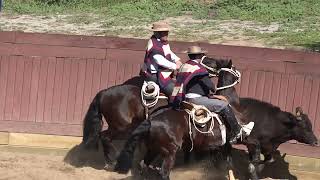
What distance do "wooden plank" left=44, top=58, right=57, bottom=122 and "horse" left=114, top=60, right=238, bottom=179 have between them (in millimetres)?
2766

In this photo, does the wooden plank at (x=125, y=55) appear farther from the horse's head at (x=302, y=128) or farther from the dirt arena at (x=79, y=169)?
the horse's head at (x=302, y=128)

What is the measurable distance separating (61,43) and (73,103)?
1.06m

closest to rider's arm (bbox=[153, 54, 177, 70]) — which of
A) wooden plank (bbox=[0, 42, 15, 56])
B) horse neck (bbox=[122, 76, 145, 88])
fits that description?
horse neck (bbox=[122, 76, 145, 88])

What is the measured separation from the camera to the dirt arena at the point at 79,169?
30.6 feet

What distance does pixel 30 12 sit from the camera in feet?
68.2

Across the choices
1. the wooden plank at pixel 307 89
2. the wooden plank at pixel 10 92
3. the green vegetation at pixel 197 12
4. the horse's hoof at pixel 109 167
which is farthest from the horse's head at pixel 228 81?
the green vegetation at pixel 197 12

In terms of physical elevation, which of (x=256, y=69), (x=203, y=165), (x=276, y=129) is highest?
(x=256, y=69)

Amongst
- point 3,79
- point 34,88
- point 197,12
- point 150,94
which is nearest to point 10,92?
point 3,79

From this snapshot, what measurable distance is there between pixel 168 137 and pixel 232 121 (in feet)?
3.50

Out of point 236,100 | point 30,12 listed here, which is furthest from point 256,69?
point 30,12

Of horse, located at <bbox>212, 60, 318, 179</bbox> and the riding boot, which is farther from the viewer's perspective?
horse, located at <bbox>212, 60, 318, 179</bbox>

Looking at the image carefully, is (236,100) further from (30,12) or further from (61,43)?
(30,12)

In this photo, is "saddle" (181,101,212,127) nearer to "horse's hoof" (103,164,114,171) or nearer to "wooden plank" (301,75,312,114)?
"horse's hoof" (103,164,114,171)

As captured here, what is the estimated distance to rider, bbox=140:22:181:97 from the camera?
30.4 ft
